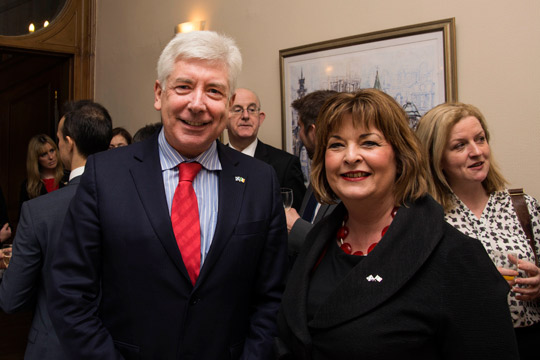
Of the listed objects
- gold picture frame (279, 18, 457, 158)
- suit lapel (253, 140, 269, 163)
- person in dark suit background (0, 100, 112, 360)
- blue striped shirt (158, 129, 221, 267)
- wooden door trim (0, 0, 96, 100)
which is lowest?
person in dark suit background (0, 100, 112, 360)

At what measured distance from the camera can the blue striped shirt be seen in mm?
1544

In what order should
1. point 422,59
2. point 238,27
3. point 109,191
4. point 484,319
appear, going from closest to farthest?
1. point 484,319
2. point 109,191
3. point 422,59
4. point 238,27

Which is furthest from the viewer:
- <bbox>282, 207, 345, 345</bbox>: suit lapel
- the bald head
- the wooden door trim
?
the wooden door trim

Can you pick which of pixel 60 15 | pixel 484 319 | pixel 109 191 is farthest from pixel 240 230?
pixel 60 15

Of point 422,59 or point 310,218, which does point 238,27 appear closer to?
point 422,59

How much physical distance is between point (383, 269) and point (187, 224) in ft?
2.04

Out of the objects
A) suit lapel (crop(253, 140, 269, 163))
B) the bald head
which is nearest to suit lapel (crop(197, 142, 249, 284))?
suit lapel (crop(253, 140, 269, 163))

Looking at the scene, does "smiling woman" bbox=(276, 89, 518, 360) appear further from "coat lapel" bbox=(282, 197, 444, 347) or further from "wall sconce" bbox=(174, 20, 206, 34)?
"wall sconce" bbox=(174, 20, 206, 34)

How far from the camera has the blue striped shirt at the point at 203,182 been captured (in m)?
1.54

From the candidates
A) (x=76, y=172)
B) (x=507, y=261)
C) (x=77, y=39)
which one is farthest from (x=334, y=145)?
(x=77, y=39)

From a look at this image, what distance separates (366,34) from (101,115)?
1.98m

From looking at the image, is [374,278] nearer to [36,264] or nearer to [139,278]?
[139,278]

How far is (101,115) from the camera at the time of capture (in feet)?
7.24

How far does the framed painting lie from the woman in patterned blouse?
1.01 meters
